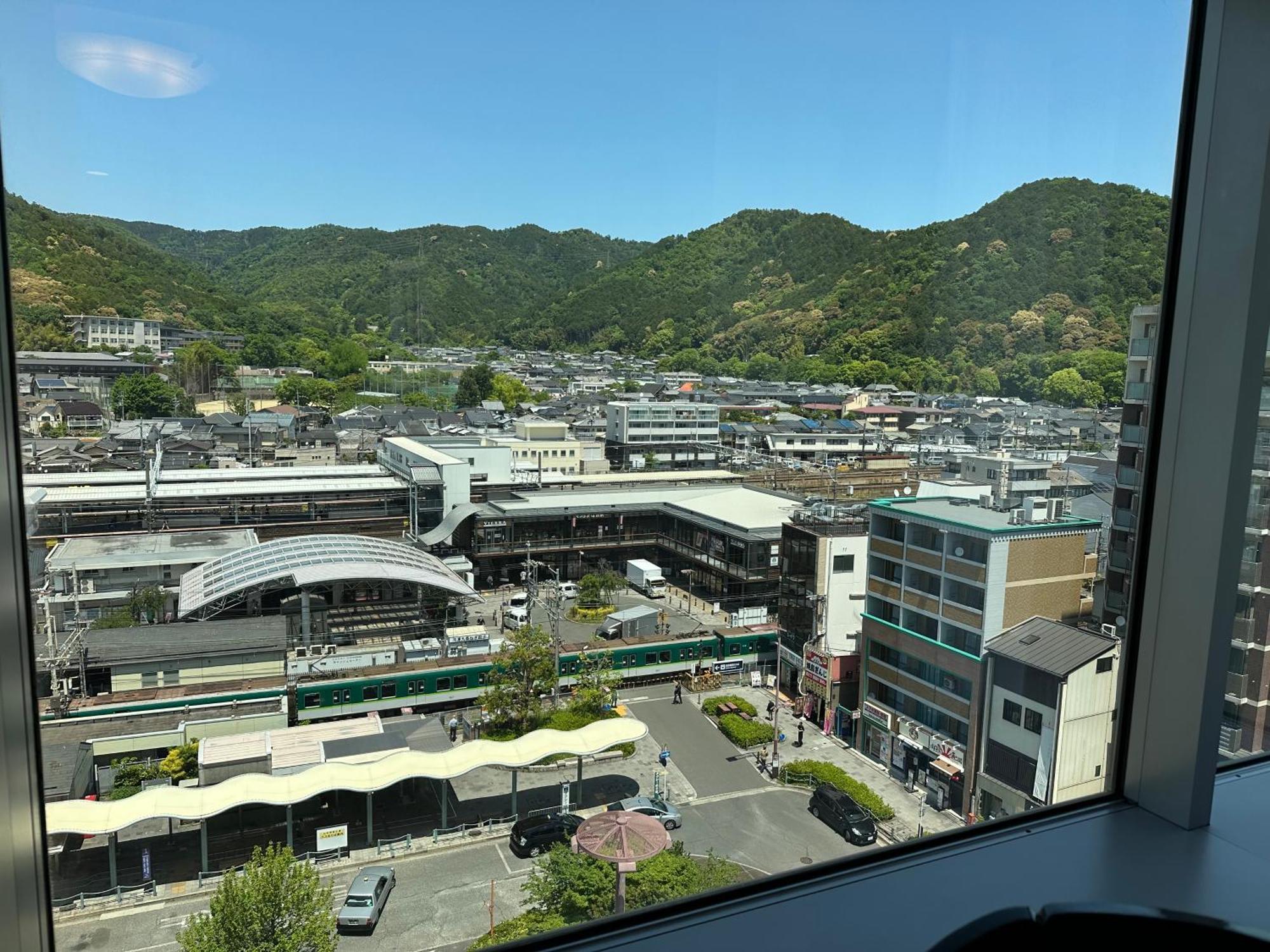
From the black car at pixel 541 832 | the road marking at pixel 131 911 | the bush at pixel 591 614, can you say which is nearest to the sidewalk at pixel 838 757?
the bush at pixel 591 614

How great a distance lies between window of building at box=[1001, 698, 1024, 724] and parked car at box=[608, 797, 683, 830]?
1.19 metres

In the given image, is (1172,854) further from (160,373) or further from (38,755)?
(160,373)

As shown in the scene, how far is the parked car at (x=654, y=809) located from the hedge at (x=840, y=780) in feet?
1.83

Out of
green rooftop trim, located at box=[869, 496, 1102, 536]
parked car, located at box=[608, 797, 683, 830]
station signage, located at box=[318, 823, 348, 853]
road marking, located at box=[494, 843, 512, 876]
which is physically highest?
green rooftop trim, located at box=[869, 496, 1102, 536]

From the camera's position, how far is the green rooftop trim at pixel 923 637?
2.70 meters

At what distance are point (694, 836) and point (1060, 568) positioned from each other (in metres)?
1.26

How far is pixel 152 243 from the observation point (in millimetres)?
1328

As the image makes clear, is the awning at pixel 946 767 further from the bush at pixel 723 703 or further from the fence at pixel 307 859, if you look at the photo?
the fence at pixel 307 859

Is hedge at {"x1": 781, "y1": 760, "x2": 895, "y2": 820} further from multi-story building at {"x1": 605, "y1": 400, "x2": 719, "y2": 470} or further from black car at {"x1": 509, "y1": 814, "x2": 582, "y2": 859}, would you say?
multi-story building at {"x1": 605, "y1": 400, "x2": 719, "y2": 470}

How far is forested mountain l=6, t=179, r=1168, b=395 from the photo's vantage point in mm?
1703

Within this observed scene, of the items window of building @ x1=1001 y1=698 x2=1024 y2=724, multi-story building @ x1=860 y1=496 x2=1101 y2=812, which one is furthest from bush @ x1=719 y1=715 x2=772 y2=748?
window of building @ x1=1001 y1=698 x2=1024 y2=724

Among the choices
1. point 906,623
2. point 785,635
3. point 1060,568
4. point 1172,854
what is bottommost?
point 785,635

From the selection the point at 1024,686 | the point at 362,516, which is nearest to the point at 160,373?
the point at 362,516

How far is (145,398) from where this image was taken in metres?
1.50
